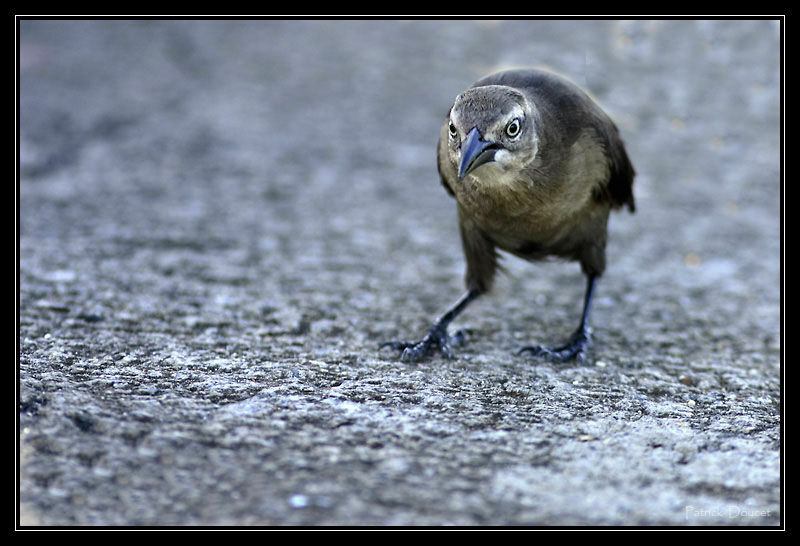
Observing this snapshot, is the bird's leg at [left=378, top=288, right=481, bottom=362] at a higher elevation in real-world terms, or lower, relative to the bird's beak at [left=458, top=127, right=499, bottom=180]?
lower

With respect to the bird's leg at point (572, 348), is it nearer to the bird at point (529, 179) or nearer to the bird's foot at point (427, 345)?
the bird at point (529, 179)

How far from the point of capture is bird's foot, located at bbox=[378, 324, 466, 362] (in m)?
3.38

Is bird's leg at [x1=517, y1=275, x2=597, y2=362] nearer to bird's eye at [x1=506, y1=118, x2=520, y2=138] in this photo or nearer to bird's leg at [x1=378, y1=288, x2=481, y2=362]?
bird's leg at [x1=378, y1=288, x2=481, y2=362]

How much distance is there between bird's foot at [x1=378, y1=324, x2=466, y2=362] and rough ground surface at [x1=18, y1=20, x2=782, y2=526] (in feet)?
0.26

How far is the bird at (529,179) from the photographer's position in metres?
3.20

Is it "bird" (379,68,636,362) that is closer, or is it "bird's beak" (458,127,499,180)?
"bird's beak" (458,127,499,180)

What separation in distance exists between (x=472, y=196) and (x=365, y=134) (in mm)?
3180

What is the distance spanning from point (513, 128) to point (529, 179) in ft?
0.80

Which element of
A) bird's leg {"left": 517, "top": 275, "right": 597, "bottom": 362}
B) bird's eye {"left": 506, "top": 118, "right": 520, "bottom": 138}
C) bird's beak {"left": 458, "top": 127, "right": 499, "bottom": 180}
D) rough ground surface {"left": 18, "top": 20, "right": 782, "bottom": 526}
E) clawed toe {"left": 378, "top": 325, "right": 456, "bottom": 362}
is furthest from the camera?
bird's leg {"left": 517, "top": 275, "right": 597, "bottom": 362}

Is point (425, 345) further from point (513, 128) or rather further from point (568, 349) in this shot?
point (513, 128)

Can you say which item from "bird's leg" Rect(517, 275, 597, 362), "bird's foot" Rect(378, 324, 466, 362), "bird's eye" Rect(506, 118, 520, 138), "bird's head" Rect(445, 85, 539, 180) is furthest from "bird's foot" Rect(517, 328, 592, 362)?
"bird's eye" Rect(506, 118, 520, 138)

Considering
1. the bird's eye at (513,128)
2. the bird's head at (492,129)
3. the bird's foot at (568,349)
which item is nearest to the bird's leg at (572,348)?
the bird's foot at (568,349)

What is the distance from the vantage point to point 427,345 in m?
3.47

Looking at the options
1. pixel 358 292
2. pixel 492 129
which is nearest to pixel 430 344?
pixel 358 292
